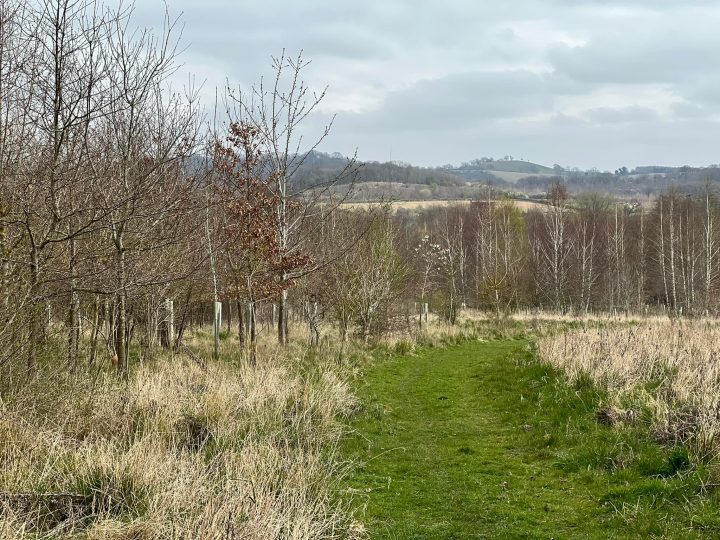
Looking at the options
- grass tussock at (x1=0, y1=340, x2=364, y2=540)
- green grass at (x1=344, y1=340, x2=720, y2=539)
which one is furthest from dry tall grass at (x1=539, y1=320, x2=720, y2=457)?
grass tussock at (x1=0, y1=340, x2=364, y2=540)

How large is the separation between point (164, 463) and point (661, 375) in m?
7.29

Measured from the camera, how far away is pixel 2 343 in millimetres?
5715

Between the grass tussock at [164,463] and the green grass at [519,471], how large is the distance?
0.63 meters

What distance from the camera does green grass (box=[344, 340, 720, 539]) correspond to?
5000 mm

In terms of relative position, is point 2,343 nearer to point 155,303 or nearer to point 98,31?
point 98,31

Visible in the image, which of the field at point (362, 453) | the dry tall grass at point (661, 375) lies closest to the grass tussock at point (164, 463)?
the field at point (362, 453)

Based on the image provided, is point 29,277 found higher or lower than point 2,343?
higher

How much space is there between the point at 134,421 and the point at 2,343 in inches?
66.0

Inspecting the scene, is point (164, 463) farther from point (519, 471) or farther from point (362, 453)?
point (519, 471)

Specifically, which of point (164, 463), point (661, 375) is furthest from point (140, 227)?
point (661, 375)

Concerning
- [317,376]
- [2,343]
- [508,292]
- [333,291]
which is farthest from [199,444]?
[508,292]

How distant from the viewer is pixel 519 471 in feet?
21.5

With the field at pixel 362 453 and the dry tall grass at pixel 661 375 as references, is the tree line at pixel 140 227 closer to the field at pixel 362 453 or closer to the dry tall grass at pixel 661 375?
the field at pixel 362 453

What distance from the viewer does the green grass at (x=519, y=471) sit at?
16.4 ft
